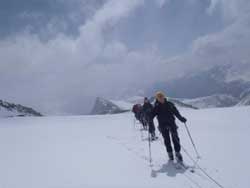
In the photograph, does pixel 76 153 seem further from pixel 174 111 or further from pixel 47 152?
pixel 174 111

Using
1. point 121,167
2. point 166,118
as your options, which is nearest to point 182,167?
point 166,118

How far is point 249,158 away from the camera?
353 inches

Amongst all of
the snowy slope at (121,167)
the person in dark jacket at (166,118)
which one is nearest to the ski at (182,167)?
the snowy slope at (121,167)

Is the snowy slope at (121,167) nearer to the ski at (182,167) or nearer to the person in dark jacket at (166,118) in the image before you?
the ski at (182,167)

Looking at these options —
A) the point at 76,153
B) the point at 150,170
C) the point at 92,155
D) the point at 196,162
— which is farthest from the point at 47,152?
the point at 196,162

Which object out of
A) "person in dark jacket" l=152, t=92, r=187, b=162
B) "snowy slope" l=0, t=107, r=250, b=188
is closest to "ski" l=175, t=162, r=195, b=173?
"snowy slope" l=0, t=107, r=250, b=188

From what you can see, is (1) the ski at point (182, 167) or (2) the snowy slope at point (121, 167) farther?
(1) the ski at point (182, 167)

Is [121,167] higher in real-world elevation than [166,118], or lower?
lower

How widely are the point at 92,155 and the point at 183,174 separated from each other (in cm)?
506

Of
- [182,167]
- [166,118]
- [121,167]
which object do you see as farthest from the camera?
[166,118]

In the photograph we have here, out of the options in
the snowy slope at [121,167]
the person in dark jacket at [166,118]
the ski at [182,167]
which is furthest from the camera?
the person in dark jacket at [166,118]

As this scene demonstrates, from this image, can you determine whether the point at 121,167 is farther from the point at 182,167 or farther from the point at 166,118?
the point at 166,118

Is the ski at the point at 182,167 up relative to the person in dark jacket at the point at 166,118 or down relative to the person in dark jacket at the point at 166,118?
down

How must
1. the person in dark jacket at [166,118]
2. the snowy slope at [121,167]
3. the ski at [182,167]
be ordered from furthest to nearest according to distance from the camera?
A: the person in dark jacket at [166,118] < the ski at [182,167] < the snowy slope at [121,167]
